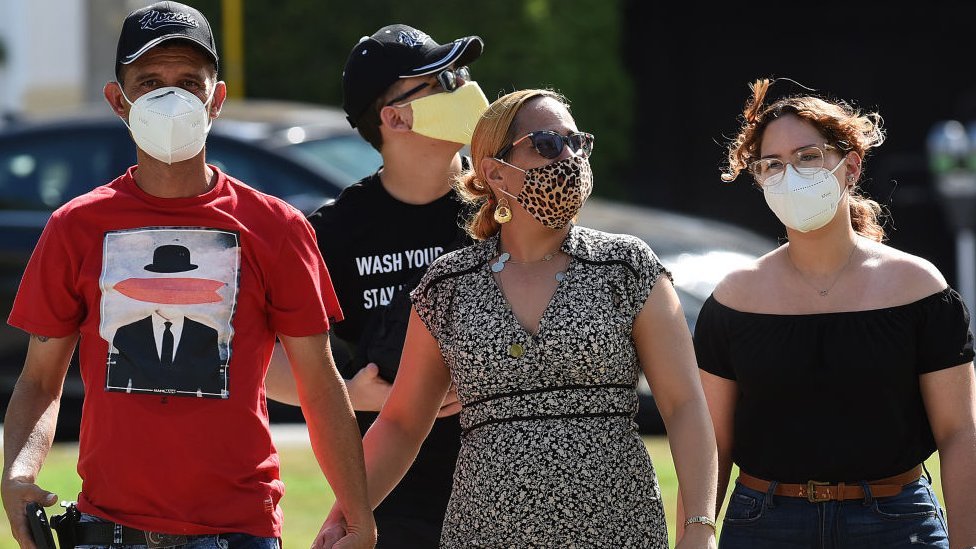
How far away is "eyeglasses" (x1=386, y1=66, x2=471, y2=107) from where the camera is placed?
4.10 m

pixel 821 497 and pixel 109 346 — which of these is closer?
pixel 109 346

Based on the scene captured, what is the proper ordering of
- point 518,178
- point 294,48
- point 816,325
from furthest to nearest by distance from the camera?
point 294,48 → point 816,325 → point 518,178

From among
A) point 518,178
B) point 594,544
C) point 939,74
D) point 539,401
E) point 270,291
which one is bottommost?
point 594,544

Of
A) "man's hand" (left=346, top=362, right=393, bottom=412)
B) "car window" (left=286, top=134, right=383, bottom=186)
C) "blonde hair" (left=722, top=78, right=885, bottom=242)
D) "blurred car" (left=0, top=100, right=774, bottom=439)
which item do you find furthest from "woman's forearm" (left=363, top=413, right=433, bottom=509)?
"car window" (left=286, top=134, right=383, bottom=186)

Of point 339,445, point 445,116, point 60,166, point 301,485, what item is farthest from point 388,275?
point 60,166

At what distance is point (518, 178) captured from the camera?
3.43 metres

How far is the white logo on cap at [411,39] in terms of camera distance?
413 cm

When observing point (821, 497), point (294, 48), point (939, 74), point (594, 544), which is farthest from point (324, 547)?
point (939, 74)

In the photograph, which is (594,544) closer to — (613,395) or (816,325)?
(613,395)

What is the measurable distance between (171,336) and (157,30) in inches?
25.8

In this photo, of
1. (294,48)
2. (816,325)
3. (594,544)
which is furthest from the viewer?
(294,48)

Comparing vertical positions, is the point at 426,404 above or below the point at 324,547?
above

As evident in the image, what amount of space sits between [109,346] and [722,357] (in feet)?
4.80

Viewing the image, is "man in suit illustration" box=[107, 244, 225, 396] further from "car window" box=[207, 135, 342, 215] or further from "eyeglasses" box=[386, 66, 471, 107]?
"car window" box=[207, 135, 342, 215]
